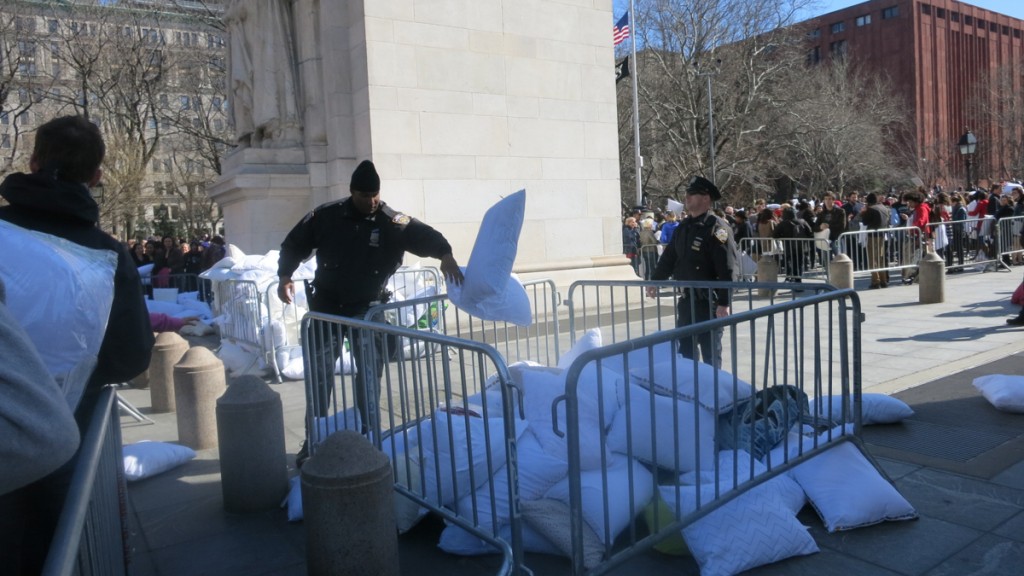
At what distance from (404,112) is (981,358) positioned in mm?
6941

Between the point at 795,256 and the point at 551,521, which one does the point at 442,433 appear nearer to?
the point at 551,521

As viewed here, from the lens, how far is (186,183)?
36.2 m

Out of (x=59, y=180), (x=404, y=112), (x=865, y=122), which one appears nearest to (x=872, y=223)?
(x=404, y=112)

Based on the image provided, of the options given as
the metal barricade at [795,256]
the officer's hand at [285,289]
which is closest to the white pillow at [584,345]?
the officer's hand at [285,289]

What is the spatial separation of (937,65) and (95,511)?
73.8 m

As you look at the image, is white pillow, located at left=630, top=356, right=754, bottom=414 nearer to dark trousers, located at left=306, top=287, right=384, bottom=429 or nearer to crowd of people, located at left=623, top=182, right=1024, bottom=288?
dark trousers, located at left=306, top=287, right=384, bottom=429

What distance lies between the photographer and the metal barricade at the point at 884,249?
14703 mm

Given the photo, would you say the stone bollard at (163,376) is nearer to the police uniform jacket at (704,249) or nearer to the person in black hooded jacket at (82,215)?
the police uniform jacket at (704,249)

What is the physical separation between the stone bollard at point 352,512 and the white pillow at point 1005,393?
15.7 ft

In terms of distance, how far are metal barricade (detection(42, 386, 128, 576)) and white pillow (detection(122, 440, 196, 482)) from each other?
1.98 m

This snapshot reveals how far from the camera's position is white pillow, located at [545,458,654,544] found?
3.32 m

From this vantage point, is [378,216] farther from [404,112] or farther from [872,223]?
[872,223]

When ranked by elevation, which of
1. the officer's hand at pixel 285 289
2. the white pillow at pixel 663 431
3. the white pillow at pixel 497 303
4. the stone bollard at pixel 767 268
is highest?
the officer's hand at pixel 285 289

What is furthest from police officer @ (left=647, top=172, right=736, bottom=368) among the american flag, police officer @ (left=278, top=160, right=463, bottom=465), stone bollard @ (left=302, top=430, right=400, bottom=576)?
the american flag
